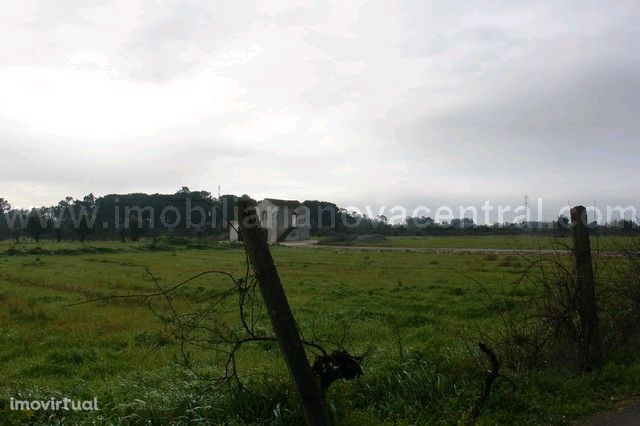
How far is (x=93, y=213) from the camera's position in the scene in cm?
8656

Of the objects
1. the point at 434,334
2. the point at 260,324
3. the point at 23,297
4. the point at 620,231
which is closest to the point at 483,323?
the point at 434,334

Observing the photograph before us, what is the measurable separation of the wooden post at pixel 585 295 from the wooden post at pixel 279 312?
3.84m

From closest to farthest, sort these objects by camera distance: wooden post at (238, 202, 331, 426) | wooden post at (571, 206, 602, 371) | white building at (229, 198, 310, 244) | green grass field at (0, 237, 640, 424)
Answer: wooden post at (238, 202, 331, 426), green grass field at (0, 237, 640, 424), wooden post at (571, 206, 602, 371), white building at (229, 198, 310, 244)

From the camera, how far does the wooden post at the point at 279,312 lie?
12.6 ft

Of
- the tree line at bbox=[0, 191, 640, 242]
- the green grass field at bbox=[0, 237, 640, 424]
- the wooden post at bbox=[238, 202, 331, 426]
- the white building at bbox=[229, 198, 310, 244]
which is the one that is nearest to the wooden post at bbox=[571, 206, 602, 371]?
the green grass field at bbox=[0, 237, 640, 424]

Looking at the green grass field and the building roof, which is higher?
the building roof

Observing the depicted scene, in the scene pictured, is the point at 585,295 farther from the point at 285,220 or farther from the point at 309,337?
the point at 285,220

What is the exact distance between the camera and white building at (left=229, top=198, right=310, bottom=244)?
68.3 meters

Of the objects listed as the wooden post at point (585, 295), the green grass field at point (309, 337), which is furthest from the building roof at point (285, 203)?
the wooden post at point (585, 295)

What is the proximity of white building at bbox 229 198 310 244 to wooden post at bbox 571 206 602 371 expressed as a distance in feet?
197

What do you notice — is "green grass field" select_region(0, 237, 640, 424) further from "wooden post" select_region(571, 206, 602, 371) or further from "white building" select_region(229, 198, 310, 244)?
"white building" select_region(229, 198, 310, 244)

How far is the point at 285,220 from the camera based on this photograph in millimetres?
72250

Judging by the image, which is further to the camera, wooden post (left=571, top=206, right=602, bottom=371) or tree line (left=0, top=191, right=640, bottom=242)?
tree line (left=0, top=191, right=640, bottom=242)

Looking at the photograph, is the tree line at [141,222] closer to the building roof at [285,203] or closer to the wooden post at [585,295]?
the building roof at [285,203]
